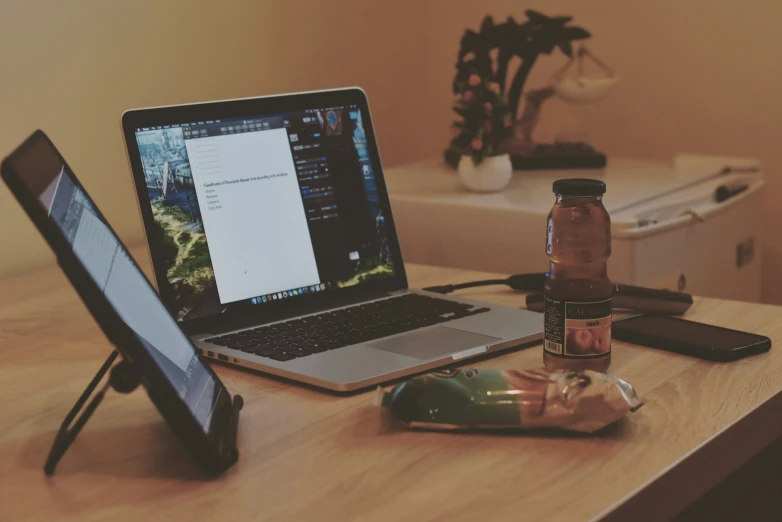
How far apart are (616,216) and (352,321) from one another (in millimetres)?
547

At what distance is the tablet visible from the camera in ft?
2.09

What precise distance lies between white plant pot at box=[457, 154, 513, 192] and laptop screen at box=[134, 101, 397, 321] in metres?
0.41

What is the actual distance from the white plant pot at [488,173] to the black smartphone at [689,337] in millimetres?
574

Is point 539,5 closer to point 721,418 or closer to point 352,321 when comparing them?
point 352,321

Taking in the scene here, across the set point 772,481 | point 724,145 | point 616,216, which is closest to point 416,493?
point 772,481

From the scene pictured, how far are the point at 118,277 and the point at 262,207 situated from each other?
37cm

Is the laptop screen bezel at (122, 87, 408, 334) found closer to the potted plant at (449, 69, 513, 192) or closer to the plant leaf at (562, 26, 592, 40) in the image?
the potted plant at (449, 69, 513, 192)

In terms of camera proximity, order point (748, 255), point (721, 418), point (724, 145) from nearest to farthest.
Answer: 1. point (721, 418)
2. point (748, 255)
3. point (724, 145)

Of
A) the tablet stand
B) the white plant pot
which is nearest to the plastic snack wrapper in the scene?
the tablet stand

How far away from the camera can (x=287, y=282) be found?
1.09 metres

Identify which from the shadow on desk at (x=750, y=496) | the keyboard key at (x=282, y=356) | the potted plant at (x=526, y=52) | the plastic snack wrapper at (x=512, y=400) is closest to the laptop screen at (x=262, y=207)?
the keyboard key at (x=282, y=356)

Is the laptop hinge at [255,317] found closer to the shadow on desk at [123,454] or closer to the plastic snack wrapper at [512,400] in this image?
the shadow on desk at [123,454]

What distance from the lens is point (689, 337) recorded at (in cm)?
95

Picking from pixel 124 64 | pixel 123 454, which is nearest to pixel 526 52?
pixel 124 64
